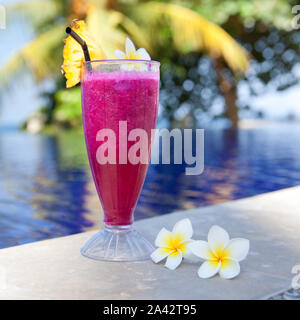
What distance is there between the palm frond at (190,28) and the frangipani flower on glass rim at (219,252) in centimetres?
967

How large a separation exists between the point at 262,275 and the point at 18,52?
10.5 metres

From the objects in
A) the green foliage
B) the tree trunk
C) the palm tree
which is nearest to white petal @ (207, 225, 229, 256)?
the palm tree

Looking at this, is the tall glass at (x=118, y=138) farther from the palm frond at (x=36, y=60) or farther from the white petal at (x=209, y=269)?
the palm frond at (x=36, y=60)

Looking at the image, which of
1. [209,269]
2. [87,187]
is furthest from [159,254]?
[87,187]

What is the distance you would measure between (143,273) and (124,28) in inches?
416

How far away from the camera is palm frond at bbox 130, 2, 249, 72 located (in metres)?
10.9

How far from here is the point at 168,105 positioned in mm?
15273

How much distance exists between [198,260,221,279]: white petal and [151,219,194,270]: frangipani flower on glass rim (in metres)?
0.08

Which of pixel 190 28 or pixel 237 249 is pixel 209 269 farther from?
pixel 190 28

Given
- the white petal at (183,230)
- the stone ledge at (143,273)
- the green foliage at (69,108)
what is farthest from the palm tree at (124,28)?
the white petal at (183,230)

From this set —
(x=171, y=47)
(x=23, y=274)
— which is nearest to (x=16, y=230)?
(x=23, y=274)

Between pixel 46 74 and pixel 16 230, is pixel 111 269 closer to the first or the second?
pixel 16 230

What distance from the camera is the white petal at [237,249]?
1.47 meters

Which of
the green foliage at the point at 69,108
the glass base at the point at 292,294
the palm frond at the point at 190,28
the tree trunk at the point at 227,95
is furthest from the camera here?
the tree trunk at the point at 227,95
